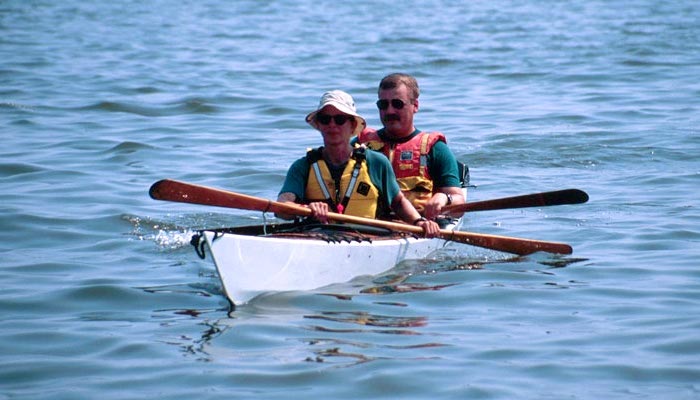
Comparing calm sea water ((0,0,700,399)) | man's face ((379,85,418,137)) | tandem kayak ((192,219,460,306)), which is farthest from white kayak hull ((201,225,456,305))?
man's face ((379,85,418,137))

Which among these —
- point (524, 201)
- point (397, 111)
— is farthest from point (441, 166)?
point (524, 201)

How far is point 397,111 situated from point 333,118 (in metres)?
1.26

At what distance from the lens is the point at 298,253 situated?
7.69 meters

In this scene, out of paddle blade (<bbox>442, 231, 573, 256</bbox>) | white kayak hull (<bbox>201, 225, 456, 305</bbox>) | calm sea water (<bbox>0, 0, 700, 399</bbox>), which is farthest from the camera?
paddle blade (<bbox>442, 231, 573, 256</bbox>)

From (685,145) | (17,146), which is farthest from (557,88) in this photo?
(17,146)

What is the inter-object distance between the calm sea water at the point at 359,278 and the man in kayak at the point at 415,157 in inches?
19.9

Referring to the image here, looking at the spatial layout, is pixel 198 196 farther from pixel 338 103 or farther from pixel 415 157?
pixel 415 157

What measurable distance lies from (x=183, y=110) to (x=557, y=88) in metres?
5.67

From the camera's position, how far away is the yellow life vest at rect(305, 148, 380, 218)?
830 centimetres

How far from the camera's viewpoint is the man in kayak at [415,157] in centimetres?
921

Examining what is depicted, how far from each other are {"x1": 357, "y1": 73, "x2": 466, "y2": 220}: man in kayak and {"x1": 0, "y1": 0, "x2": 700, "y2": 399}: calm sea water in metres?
0.50

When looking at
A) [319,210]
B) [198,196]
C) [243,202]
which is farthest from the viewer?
[319,210]

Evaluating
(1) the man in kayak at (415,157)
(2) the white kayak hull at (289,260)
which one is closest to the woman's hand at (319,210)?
(2) the white kayak hull at (289,260)

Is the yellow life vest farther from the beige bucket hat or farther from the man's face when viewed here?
the man's face
